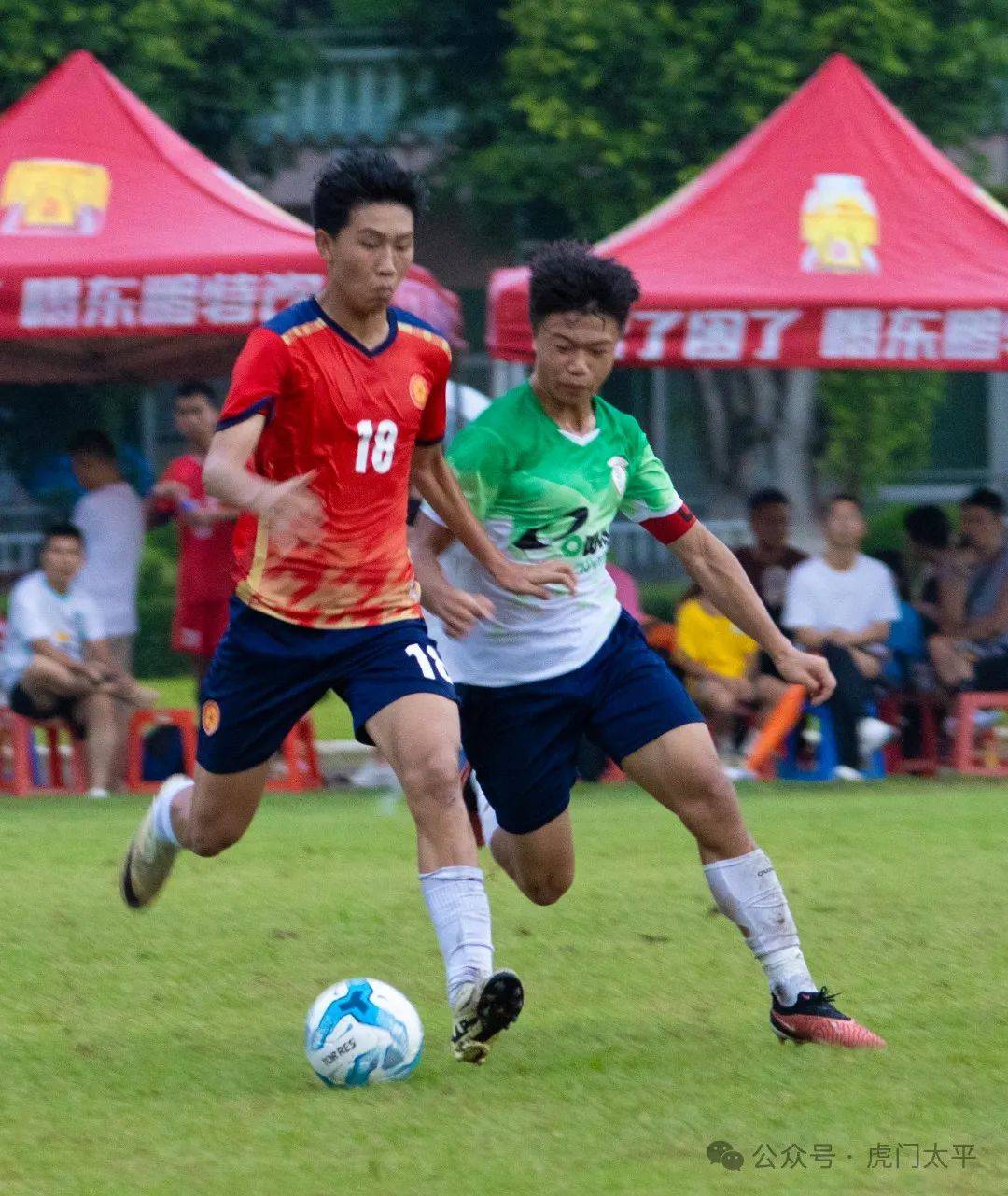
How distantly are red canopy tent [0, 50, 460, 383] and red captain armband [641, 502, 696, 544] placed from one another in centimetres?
573

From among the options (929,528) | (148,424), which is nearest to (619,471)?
(929,528)

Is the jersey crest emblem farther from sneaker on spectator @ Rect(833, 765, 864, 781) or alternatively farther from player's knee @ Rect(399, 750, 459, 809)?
sneaker on spectator @ Rect(833, 765, 864, 781)

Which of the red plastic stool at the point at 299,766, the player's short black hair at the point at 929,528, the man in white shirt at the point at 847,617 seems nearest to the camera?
the man in white shirt at the point at 847,617

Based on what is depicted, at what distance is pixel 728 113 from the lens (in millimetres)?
20484

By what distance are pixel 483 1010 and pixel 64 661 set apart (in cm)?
726

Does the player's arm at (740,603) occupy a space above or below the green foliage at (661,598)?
above

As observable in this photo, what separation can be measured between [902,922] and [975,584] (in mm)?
5655

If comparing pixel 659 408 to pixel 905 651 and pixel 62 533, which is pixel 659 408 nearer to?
pixel 905 651

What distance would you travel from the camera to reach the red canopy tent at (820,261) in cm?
1210

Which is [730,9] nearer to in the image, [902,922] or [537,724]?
[902,922]

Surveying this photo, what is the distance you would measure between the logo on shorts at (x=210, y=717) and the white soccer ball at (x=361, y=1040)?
82cm

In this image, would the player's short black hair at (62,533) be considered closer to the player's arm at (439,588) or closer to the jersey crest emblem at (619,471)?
the player's arm at (439,588)

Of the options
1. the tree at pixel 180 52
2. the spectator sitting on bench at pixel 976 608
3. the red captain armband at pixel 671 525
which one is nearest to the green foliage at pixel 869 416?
the tree at pixel 180 52

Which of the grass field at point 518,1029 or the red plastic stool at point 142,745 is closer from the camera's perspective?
the grass field at point 518,1029
